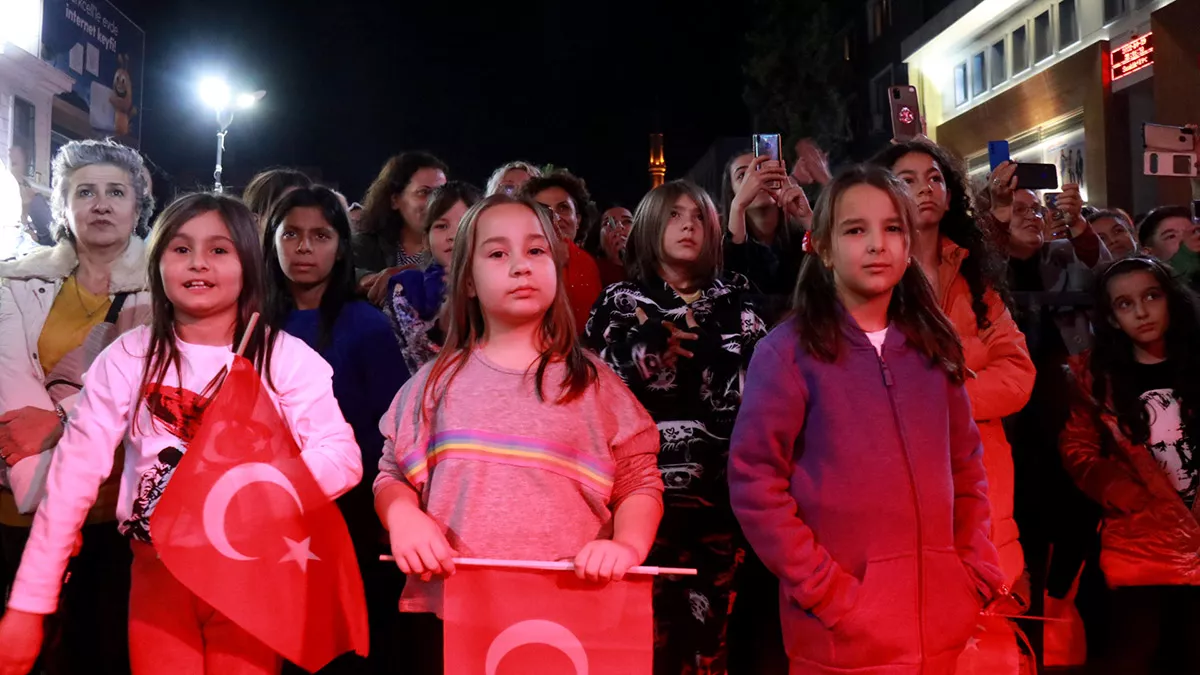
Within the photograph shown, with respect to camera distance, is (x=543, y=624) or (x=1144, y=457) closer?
(x=543, y=624)

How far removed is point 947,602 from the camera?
2.57m

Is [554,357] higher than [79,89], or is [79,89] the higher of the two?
[79,89]

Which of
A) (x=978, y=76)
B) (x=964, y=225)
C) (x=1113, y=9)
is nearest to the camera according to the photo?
(x=964, y=225)

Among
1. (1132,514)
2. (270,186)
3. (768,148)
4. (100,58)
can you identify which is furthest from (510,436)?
(100,58)

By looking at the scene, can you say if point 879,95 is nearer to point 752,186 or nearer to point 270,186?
point 752,186

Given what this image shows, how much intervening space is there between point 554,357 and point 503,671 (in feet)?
2.63

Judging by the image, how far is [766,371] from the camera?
8.94 ft

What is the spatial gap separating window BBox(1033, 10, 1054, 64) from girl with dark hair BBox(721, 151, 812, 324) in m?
19.6

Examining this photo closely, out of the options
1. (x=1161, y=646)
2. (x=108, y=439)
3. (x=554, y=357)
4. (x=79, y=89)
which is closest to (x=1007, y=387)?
(x=1161, y=646)

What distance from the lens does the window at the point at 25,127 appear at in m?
17.5

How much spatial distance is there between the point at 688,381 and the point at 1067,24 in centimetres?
2047

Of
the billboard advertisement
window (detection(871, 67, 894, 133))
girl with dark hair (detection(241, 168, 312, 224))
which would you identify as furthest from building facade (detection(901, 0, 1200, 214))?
the billboard advertisement

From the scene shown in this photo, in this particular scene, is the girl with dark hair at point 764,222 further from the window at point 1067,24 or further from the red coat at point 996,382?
the window at point 1067,24

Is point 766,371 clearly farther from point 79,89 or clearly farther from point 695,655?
point 79,89
